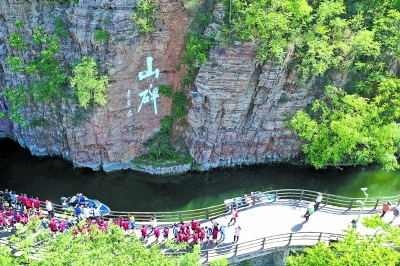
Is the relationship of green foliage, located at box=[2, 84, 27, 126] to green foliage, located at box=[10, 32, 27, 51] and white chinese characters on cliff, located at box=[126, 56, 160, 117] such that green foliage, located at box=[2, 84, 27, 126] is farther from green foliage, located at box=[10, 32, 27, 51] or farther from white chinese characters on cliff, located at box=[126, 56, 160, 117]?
white chinese characters on cliff, located at box=[126, 56, 160, 117]

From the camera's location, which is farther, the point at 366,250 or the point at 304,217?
the point at 304,217

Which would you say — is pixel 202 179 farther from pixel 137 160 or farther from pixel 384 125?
pixel 384 125

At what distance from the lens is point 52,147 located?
27594mm

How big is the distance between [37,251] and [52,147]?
1073cm

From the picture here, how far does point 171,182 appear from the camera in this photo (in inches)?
1041

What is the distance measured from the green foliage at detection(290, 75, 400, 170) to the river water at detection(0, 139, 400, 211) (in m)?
1.50

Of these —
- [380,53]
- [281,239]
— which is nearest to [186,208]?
[281,239]

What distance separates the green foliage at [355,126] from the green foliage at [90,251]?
12.3 m

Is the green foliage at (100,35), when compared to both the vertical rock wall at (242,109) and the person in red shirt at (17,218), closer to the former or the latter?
the vertical rock wall at (242,109)

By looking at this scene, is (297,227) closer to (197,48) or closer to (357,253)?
(357,253)

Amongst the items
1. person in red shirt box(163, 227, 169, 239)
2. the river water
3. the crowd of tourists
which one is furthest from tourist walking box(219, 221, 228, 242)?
the crowd of tourists

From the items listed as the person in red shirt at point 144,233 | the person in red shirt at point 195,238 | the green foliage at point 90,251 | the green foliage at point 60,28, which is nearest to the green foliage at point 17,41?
the green foliage at point 60,28

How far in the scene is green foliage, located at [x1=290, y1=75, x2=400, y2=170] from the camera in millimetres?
24688

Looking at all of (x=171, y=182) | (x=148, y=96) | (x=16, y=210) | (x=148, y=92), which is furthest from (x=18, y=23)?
(x=171, y=182)
